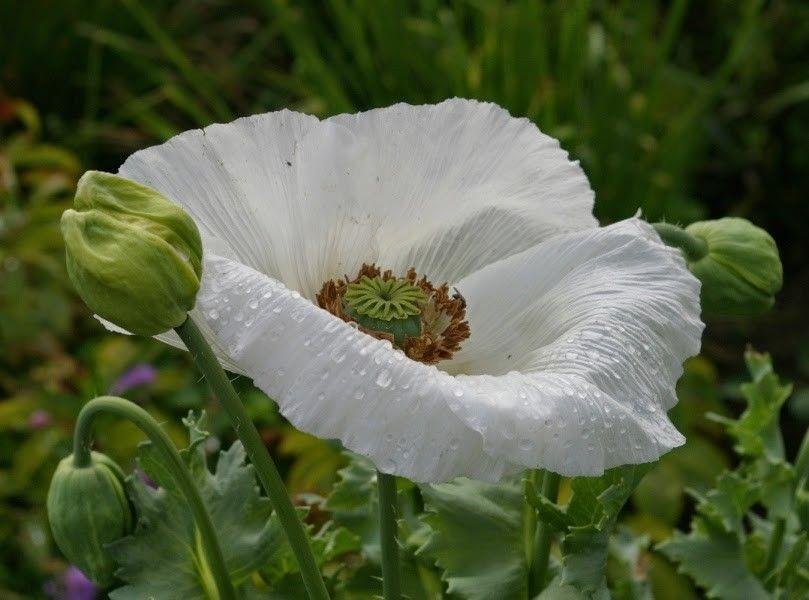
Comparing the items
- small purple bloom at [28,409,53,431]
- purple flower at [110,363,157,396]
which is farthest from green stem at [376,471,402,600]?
small purple bloom at [28,409,53,431]

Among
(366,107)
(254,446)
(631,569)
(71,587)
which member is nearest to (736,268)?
(631,569)

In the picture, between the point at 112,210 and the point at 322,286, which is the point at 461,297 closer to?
the point at 322,286

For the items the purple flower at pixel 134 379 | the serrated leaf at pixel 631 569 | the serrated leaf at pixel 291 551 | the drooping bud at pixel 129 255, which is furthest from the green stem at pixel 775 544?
the purple flower at pixel 134 379

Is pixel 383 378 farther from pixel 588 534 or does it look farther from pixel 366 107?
pixel 366 107

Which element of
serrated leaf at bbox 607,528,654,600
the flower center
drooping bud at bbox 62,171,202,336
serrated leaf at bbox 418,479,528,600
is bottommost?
serrated leaf at bbox 607,528,654,600

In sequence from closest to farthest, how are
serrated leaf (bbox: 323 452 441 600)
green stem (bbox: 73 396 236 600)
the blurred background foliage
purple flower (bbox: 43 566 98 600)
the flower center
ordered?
green stem (bbox: 73 396 236 600) → the flower center → serrated leaf (bbox: 323 452 441 600) → purple flower (bbox: 43 566 98 600) → the blurred background foliage

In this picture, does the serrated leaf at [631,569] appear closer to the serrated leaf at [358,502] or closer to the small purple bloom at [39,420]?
the serrated leaf at [358,502]

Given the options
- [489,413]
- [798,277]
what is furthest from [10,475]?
[798,277]

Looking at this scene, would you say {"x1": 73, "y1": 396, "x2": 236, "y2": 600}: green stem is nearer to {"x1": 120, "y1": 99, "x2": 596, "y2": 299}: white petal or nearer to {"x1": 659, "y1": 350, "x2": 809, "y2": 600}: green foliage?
{"x1": 120, "y1": 99, "x2": 596, "y2": 299}: white petal
